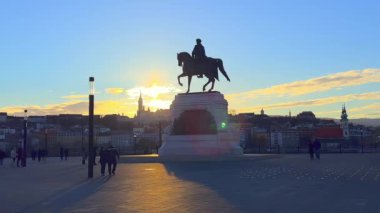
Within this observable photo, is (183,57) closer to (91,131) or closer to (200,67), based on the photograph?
(200,67)

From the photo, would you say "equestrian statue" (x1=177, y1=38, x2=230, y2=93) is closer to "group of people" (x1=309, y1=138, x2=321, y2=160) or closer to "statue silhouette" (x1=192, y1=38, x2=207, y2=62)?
"statue silhouette" (x1=192, y1=38, x2=207, y2=62)

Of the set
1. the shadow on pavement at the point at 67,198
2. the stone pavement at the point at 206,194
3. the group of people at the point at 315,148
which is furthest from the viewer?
the group of people at the point at 315,148

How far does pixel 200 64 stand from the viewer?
31672mm

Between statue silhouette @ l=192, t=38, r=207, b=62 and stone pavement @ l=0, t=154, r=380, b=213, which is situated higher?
statue silhouette @ l=192, t=38, r=207, b=62

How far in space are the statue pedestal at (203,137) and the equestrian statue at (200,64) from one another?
1.21 meters

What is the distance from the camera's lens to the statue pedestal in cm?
2945

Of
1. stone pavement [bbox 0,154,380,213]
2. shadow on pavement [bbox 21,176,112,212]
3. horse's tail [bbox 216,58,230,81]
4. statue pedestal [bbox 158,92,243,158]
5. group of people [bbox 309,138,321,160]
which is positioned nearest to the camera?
stone pavement [bbox 0,154,380,213]

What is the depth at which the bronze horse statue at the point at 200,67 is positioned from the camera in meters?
31.7

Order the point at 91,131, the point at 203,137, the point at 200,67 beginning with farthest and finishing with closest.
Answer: the point at 200,67, the point at 203,137, the point at 91,131

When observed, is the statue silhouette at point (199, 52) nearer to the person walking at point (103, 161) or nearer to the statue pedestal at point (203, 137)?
the statue pedestal at point (203, 137)

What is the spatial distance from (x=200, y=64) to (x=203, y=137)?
15.5 ft

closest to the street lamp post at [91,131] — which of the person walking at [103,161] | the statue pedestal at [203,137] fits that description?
the person walking at [103,161]

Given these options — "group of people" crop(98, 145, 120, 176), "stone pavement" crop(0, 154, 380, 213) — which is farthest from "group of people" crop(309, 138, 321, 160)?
"group of people" crop(98, 145, 120, 176)

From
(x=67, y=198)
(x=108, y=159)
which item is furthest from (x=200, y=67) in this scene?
(x=67, y=198)
